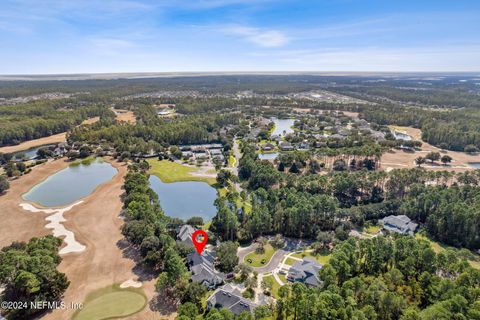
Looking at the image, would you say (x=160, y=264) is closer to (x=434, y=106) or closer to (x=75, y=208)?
(x=75, y=208)

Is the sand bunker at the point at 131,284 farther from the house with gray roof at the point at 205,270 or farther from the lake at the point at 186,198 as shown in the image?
the lake at the point at 186,198

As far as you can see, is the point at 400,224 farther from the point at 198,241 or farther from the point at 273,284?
the point at 198,241

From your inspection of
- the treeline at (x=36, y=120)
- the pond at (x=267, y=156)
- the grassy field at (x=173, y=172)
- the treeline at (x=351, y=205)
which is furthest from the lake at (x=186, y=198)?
the treeline at (x=36, y=120)

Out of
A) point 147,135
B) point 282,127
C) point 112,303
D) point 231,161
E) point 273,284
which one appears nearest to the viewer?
point 112,303

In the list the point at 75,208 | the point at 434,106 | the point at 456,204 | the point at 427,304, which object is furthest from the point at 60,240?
the point at 434,106

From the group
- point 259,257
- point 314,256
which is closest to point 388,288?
point 314,256

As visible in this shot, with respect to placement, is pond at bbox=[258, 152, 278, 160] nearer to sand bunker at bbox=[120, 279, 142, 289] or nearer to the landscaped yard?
the landscaped yard

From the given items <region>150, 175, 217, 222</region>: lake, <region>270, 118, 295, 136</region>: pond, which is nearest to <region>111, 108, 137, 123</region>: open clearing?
<region>270, 118, 295, 136</region>: pond
